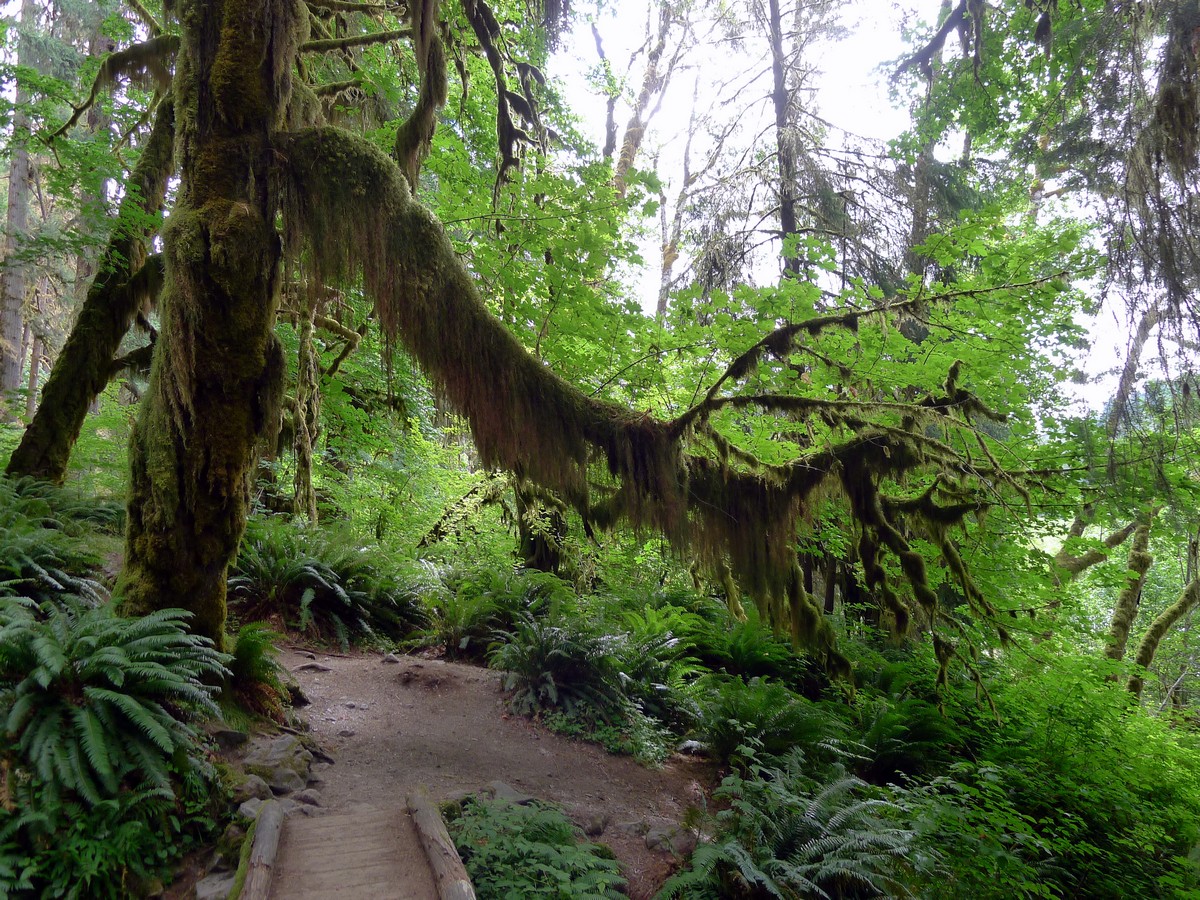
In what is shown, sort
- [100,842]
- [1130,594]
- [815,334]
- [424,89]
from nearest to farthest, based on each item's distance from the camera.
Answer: [100,842] → [815,334] → [424,89] → [1130,594]

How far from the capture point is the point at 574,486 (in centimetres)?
523

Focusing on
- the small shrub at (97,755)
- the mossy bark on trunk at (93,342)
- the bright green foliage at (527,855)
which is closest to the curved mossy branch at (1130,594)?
the bright green foliage at (527,855)

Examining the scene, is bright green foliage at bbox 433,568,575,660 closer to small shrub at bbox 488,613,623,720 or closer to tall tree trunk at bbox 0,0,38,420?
small shrub at bbox 488,613,623,720

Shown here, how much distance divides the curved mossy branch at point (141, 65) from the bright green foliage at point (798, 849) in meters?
9.41

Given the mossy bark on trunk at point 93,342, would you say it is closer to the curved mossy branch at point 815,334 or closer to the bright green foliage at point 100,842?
the bright green foliage at point 100,842

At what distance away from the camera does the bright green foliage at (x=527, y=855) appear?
3.55 m

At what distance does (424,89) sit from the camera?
5.69 meters

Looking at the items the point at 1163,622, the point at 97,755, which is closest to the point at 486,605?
the point at 97,755

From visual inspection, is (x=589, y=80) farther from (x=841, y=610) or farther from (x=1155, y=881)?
(x=1155, y=881)

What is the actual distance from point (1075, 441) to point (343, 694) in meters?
7.98

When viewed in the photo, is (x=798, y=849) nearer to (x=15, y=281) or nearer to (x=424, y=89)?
(x=424, y=89)

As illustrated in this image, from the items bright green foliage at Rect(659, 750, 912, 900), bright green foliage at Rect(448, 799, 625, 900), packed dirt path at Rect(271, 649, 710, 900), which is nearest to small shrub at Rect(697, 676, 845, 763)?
packed dirt path at Rect(271, 649, 710, 900)

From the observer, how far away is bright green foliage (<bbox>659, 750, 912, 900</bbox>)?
13.3 feet

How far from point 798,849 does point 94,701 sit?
466cm
